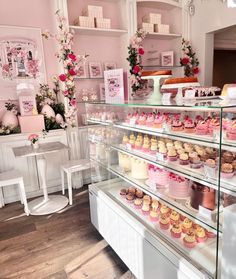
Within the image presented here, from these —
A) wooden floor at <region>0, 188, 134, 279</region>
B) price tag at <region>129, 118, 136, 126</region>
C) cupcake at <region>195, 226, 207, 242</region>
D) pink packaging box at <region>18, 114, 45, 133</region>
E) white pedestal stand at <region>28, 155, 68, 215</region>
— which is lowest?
wooden floor at <region>0, 188, 134, 279</region>

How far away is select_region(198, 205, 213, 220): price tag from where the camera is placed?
4.46 ft

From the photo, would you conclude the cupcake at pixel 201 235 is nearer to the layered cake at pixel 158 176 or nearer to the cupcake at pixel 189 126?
the layered cake at pixel 158 176

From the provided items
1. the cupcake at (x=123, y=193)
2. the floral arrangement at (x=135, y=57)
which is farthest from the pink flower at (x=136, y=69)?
the cupcake at (x=123, y=193)

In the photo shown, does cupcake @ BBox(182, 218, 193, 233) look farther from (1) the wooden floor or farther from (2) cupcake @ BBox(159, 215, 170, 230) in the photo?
(1) the wooden floor

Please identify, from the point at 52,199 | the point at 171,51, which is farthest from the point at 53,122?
the point at 171,51

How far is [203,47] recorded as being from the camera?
4.07 meters

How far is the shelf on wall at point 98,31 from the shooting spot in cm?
343

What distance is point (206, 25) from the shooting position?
3.95 m

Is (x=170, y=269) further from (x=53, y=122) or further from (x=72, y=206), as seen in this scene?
(x=53, y=122)

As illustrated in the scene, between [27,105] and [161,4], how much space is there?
9.57 ft

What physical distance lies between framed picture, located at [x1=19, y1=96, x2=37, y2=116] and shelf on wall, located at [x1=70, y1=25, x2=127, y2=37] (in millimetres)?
1202

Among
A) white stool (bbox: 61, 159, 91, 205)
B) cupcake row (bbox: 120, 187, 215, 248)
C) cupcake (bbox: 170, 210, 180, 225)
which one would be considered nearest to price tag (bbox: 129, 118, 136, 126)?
cupcake row (bbox: 120, 187, 215, 248)

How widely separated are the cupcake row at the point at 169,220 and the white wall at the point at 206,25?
302 cm

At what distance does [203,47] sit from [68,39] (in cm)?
236
